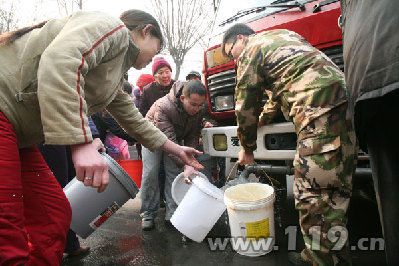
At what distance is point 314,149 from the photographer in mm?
1554

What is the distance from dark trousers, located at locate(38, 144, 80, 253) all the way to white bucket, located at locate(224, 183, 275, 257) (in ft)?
4.30

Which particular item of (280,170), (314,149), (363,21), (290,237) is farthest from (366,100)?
(290,237)

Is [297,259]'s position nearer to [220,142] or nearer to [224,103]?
[220,142]

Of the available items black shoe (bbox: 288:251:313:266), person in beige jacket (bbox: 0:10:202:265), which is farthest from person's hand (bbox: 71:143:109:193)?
black shoe (bbox: 288:251:313:266)

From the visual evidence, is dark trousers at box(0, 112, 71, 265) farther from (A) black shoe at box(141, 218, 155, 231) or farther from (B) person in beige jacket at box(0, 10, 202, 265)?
(A) black shoe at box(141, 218, 155, 231)

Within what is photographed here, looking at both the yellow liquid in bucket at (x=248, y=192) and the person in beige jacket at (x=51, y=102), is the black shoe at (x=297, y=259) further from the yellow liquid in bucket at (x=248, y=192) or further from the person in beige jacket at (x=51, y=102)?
the person in beige jacket at (x=51, y=102)

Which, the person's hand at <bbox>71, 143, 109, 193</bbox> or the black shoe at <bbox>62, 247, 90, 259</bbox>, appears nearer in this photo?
the person's hand at <bbox>71, 143, 109, 193</bbox>

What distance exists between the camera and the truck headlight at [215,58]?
274cm

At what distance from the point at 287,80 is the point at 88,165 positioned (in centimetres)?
129

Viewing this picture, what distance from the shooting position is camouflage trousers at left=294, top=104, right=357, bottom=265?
4.95 feet

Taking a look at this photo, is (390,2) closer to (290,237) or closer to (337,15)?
(337,15)

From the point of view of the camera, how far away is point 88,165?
951 mm

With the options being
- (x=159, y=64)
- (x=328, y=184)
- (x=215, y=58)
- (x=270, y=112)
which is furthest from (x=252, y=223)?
(x=159, y=64)

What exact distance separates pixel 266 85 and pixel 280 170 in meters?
0.92
